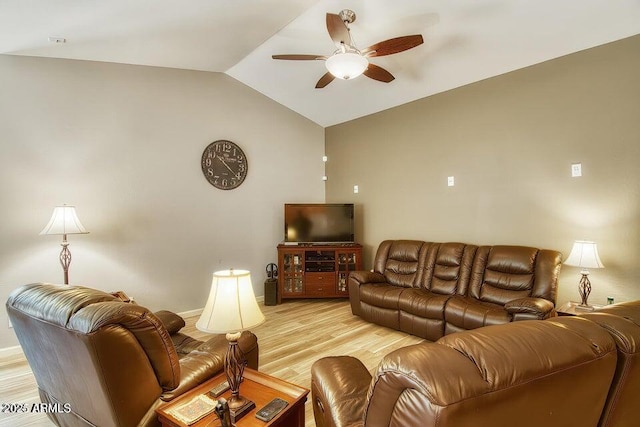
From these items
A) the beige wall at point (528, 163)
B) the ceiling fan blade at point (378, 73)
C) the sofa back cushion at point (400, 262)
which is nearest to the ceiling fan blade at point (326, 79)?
the ceiling fan blade at point (378, 73)

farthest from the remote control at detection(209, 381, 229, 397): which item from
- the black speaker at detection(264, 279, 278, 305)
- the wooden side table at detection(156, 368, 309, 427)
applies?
the black speaker at detection(264, 279, 278, 305)

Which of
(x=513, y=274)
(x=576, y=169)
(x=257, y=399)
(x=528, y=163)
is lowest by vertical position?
(x=257, y=399)

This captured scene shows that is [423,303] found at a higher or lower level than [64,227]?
lower

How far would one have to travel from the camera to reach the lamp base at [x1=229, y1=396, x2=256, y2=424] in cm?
134

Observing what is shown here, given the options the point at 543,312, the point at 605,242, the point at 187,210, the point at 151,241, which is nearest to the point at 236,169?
the point at 187,210

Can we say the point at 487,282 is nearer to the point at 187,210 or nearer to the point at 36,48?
the point at 187,210

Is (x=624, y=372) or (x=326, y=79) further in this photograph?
(x=326, y=79)

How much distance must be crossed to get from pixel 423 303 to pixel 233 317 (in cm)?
248

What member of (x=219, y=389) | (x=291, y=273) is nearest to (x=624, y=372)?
(x=219, y=389)

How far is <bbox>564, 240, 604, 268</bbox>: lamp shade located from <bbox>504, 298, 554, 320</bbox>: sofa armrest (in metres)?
0.43

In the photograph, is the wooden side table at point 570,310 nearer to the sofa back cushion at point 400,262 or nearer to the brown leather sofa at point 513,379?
the sofa back cushion at point 400,262

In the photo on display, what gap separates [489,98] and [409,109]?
109cm

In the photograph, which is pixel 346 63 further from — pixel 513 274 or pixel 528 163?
pixel 513 274

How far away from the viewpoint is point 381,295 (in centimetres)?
370
